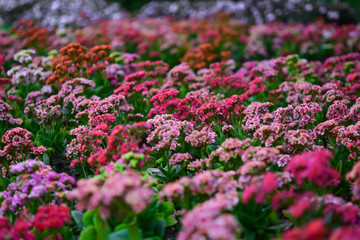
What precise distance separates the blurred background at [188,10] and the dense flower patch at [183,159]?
7363 millimetres

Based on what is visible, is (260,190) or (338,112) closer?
(260,190)

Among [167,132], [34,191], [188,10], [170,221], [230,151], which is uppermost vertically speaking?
[34,191]

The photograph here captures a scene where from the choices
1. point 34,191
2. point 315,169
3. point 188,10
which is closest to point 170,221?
point 34,191

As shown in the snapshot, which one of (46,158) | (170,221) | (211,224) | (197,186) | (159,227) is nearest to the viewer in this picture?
(211,224)

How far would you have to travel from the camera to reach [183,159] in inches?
149

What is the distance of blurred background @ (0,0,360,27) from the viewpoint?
13508 millimetres

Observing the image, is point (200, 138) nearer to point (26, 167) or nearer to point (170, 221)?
point (170, 221)

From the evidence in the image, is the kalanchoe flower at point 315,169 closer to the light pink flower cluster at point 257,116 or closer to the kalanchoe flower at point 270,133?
the kalanchoe flower at point 270,133

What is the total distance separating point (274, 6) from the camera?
48.1 ft

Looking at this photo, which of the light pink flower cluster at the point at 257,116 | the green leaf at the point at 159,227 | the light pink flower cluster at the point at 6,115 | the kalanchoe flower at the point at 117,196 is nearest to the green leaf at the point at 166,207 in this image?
the green leaf at the point at 159,227

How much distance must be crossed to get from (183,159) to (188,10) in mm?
15179

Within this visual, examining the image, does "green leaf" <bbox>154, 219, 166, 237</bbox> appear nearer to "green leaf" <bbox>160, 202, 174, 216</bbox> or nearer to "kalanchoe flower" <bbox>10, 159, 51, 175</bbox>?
"green leaf" <bbox>160, 202, 174, 216</bbox>

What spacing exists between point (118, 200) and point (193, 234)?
530mm

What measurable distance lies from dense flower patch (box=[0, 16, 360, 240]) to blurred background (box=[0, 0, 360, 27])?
24.2 feet
